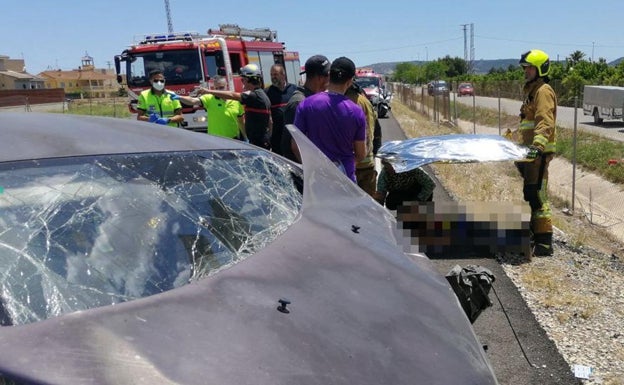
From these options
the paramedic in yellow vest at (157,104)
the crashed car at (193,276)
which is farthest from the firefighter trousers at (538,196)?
the paramedic in yellow vest at (157,104)

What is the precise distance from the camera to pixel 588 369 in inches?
143

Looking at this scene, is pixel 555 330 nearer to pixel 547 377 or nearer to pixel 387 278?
pixel 547 377

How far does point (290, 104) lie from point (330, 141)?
1259 mm

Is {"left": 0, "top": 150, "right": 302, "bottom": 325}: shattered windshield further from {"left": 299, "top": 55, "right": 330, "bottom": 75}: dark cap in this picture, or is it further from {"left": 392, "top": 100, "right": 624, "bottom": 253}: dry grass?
{"left": 392, "top": 100, "right": 624, "bottom": 253}: dry grass

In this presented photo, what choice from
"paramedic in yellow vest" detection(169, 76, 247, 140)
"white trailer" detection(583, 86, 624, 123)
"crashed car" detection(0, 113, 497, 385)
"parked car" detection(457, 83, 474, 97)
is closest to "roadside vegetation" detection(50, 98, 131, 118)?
"white trailer" detection(583, 86, 624, 123)

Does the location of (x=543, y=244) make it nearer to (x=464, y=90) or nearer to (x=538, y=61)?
(x=538, y=61)

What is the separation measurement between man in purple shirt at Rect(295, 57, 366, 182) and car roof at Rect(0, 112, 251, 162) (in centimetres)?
151

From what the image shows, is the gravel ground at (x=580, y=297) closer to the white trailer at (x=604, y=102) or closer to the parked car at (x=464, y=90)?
the white trailer at (x=604, y=102)

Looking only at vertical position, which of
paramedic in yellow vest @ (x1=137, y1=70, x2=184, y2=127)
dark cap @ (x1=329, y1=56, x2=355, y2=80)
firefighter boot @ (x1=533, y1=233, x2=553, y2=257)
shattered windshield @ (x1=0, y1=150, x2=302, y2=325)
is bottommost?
firefighter boot @ (x1=533, y1=233, x2=553, y2=257)

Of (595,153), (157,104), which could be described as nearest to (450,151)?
(157,104)

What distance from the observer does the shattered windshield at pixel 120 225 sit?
1796 millimetres

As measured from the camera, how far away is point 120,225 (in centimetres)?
212

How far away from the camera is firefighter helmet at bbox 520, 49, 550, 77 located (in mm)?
5746

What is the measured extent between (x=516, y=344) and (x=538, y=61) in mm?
2913
